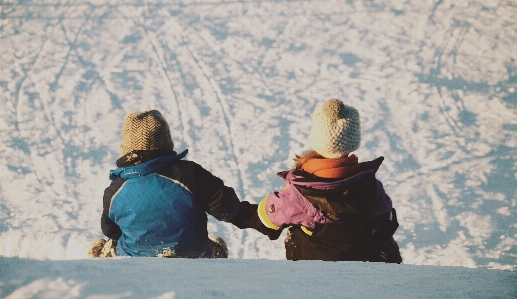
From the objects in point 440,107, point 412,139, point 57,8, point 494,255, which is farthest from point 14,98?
point 494,255

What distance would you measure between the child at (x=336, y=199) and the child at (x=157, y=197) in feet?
1.10

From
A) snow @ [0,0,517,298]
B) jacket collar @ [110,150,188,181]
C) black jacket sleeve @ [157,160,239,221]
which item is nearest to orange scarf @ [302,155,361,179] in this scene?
black jacket sleeve @ [157,160,239,221]

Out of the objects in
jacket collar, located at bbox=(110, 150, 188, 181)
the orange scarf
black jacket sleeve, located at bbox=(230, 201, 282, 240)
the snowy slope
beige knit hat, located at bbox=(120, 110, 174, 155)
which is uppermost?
beige knit hat, located at bbox=(120, 110, 174, 155)

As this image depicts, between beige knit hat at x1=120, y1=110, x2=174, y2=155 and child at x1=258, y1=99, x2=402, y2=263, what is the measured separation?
2.21 ft

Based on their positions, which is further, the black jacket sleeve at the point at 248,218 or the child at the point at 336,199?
the black jacket sleeve at the point at 248,218

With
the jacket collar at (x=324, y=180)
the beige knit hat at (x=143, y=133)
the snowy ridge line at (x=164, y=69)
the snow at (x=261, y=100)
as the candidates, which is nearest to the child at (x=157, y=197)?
the beige knit hat at (x=143, y=133)

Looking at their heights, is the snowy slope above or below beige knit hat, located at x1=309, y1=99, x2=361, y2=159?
below

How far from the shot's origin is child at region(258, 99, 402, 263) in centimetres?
187

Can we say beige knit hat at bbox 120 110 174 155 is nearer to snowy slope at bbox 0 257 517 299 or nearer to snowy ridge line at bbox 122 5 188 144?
snowy slope at bbox 0 257 517 299

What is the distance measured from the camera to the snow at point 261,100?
10.8 ft

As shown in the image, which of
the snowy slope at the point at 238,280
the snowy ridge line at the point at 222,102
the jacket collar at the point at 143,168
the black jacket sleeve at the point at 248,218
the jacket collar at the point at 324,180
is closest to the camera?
the snowy slope at the point at 238,280

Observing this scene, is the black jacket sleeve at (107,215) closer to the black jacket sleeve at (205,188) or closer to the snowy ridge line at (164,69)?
the black jacket sleeve at (205,188)

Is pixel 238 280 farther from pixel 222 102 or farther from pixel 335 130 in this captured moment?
pixel 222 102

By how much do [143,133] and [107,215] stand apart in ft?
1.60
